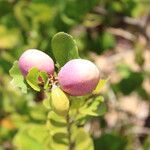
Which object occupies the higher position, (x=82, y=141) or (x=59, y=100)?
(x=59, y=100)

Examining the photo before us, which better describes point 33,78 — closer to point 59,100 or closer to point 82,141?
point 59,100

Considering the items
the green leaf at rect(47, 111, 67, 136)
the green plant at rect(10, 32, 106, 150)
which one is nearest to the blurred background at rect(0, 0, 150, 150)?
the green plant at rect(10, 32, 106, 150)

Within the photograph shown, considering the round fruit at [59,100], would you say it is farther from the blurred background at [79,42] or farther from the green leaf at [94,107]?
the blurred background at [79,42]

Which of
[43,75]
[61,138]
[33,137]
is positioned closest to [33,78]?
[43,75]

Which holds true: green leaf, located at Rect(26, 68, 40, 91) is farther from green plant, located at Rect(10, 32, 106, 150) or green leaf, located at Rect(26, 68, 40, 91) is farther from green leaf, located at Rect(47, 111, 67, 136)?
green leaf, located at Rect(47, 111, 67, 136)

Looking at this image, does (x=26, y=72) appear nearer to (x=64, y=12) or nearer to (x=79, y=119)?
(x=79, y=119)

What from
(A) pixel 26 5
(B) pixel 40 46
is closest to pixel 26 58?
(B) pixel 40 46
